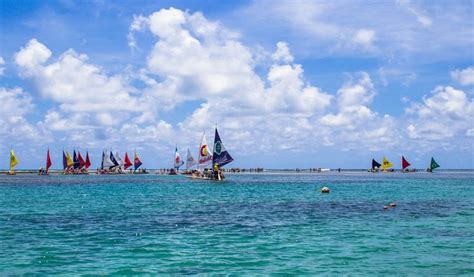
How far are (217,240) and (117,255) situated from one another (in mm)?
5990

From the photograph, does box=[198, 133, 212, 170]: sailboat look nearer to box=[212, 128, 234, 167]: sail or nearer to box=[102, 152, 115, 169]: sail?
box=[212, 128, 234, 167]: sail

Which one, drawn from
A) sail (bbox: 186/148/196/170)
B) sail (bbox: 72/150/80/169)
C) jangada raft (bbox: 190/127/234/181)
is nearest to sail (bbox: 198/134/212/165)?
jangada raft (bbox: 190/127/234/181)

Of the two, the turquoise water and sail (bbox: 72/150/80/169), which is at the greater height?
sail (bbox: 72/150/80/169)

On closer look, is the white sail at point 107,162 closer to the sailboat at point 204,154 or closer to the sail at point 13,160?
the sail at point 13,160

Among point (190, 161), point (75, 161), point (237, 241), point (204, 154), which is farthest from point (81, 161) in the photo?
point (237, 241)

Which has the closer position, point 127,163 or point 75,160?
point 75,160

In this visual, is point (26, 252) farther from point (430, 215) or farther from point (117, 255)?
point (430, 215)

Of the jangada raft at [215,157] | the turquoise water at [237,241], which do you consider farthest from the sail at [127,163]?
the turquoise water at [237,241]

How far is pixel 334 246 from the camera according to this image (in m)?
24.3

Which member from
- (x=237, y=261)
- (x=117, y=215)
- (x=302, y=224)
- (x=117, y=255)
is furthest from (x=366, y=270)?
(x=117, y=215)

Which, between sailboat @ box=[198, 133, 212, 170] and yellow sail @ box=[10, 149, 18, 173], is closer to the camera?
sailboat @ box=[198, 133, 212, 170]

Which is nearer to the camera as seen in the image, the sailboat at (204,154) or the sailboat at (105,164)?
the sailboat at (204,154)

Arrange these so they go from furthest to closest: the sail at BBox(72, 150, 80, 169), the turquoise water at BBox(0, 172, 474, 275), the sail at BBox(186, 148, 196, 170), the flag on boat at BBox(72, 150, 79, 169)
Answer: the flag on boat at BBox(72, 150, 79, 169), the sail at BBox(72, 150, 80, 169), the sail at BBox(186, 148, 196, 170), the turquoise water at BBox(0, 172, 474, 275)

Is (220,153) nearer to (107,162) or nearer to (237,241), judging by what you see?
(237,241)
